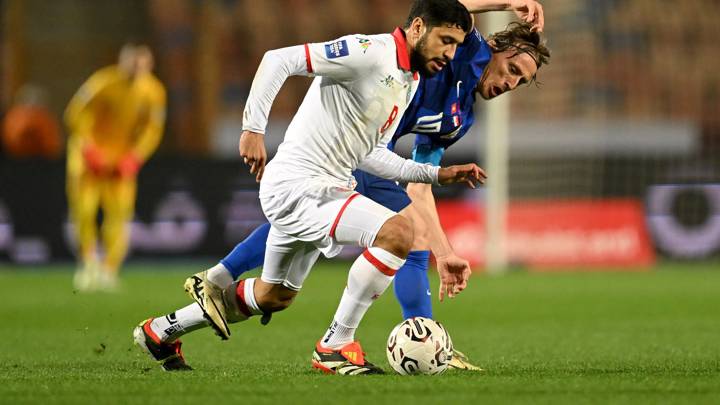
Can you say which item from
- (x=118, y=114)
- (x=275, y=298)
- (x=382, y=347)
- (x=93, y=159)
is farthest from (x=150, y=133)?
(x=275, y=298)

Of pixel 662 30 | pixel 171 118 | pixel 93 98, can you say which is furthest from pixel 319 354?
pixel 662 30

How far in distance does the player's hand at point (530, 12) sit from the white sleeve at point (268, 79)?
134cm

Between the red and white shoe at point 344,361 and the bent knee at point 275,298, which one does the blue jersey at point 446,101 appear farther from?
the red and white shoe at point 344,361

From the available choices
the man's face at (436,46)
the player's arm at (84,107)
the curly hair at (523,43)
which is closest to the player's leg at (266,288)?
the man's face at (436,46)

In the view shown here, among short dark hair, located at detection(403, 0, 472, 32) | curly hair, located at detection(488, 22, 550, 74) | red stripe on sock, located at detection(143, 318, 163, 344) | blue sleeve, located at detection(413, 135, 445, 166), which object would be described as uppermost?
short dark hair, located at detection(403, 0, 472, 32)

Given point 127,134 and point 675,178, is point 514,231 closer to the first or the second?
point 675,178

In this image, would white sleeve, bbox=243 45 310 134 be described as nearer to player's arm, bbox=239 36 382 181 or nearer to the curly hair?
player's arm, bbox=239 36 382 181

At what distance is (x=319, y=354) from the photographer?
538 cm

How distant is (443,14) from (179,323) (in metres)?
1.75

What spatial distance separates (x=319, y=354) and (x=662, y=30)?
50.2 ft

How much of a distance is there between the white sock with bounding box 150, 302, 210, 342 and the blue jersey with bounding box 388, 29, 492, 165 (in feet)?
4.04

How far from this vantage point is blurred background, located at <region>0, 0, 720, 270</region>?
1491 cm

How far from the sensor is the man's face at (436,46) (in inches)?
199

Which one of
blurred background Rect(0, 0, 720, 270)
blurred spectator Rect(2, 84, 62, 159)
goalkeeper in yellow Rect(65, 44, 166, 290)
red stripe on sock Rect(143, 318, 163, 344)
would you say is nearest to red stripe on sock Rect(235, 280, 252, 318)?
red stripe on sock Rect(143, 318, 163, 344)
